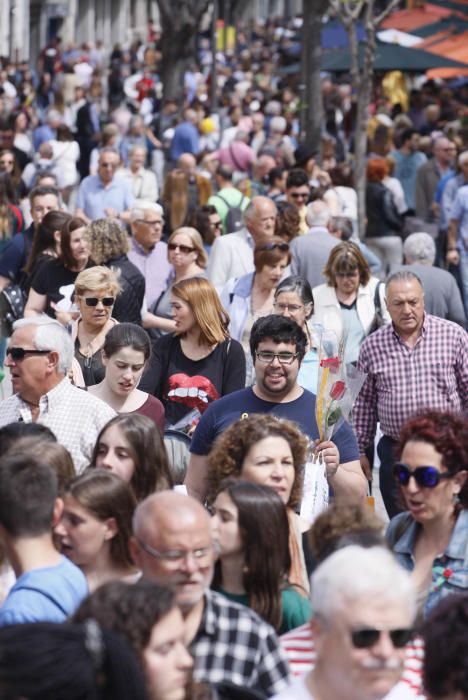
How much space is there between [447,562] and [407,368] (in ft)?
9.72

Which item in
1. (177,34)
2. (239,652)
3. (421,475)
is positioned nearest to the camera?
(239,652)

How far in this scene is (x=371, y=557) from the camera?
4117 mm

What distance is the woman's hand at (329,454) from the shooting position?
23.0ft

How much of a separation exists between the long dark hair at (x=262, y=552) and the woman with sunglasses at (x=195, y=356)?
312 cm

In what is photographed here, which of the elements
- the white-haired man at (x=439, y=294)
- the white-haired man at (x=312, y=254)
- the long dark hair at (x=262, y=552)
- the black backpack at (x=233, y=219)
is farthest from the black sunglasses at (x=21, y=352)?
the black backpack at (x=233, y=219)

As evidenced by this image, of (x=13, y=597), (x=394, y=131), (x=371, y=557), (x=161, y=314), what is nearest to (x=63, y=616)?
(x=13, y=597)

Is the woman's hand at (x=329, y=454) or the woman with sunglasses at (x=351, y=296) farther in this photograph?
the woman with sunglasses at (x=351, y=296)

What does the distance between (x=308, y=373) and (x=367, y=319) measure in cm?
170

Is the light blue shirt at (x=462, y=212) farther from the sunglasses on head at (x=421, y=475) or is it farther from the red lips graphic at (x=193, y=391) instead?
the sunglasses on head at (x=421, y=475)

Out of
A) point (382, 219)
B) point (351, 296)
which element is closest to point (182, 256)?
point (351, 296)

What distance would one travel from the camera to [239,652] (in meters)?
4.49

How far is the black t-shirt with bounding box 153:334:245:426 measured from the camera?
27.1 ft

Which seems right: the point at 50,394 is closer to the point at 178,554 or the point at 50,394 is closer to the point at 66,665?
the point at 178,554

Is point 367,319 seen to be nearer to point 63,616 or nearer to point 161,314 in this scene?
point 161,314
